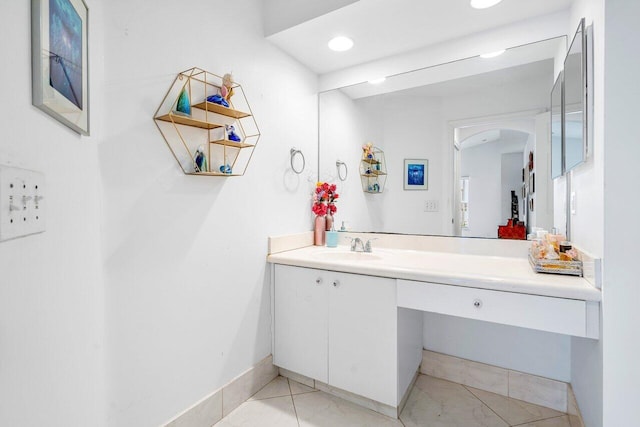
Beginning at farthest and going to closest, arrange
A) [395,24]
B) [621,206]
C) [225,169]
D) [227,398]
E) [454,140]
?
1. [454,140]
2. [395,24]
3. [227,398]
4. [225,169]
5. [621,206]

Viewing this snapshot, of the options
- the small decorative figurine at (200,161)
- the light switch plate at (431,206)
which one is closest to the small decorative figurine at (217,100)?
the small decorative figurine at (200,161)

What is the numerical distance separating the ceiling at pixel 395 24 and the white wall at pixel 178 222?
0.25 m

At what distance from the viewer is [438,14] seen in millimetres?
1688

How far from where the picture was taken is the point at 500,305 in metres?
1.30

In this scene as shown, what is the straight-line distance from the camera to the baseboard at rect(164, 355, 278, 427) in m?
1.46

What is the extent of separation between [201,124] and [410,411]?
70.9 inches

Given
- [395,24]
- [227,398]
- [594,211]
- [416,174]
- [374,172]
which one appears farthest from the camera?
[374,172]

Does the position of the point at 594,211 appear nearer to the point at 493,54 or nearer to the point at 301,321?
the point at 493,54

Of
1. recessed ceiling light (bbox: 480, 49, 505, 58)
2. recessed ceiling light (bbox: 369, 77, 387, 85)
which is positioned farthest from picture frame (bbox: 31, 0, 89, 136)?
recessed ceiling light (bbox: 480, 49, 505, 58)

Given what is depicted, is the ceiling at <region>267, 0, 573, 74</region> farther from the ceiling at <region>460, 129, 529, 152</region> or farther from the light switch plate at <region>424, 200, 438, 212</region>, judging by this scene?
the light switch plate at <region>424, 200, 438, 212</region>

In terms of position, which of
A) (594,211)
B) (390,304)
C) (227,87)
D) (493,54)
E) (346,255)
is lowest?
(390,304)

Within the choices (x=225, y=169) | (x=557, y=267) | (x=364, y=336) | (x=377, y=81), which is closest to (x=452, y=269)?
(x=557, y=267)

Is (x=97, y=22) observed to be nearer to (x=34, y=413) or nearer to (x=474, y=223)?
(x=34, y=413)

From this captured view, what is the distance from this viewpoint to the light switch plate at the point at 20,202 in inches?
22.0
